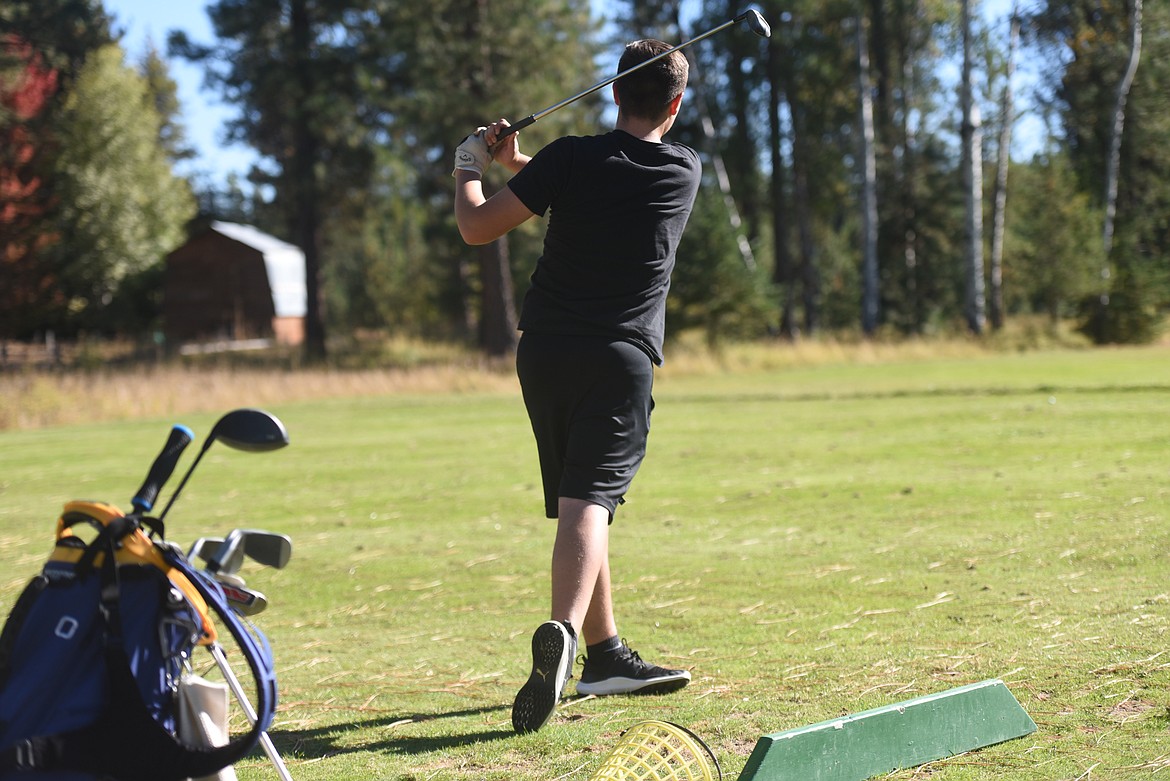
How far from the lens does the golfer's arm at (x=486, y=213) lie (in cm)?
419

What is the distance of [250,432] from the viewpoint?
280 cm

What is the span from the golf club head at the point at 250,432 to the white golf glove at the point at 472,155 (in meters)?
1.84

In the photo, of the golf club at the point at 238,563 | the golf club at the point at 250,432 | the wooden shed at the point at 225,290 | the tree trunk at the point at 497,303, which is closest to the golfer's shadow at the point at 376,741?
the golf club at the point at 238,563

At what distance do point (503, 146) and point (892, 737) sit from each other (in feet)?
8.31

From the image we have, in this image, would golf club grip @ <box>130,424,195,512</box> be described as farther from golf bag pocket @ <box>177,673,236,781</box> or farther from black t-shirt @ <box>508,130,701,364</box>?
black t-shirt @ <box>508,130,701,364</box>

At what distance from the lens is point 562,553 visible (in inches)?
166

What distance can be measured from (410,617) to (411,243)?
62.6 metres

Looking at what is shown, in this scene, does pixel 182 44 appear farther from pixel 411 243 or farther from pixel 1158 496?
pixel 1158 496

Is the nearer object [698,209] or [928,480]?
[928,480]

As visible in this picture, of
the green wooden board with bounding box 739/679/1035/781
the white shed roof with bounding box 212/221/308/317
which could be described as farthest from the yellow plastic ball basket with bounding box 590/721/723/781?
the white shed roof with bounding box 212/221/308/317

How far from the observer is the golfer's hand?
4.61m

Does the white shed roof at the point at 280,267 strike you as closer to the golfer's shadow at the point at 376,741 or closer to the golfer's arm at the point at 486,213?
the golfer's arm at the point at 486,213

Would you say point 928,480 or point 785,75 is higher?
point 785,75

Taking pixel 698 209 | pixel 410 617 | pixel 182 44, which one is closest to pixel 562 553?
pixel 410 617
